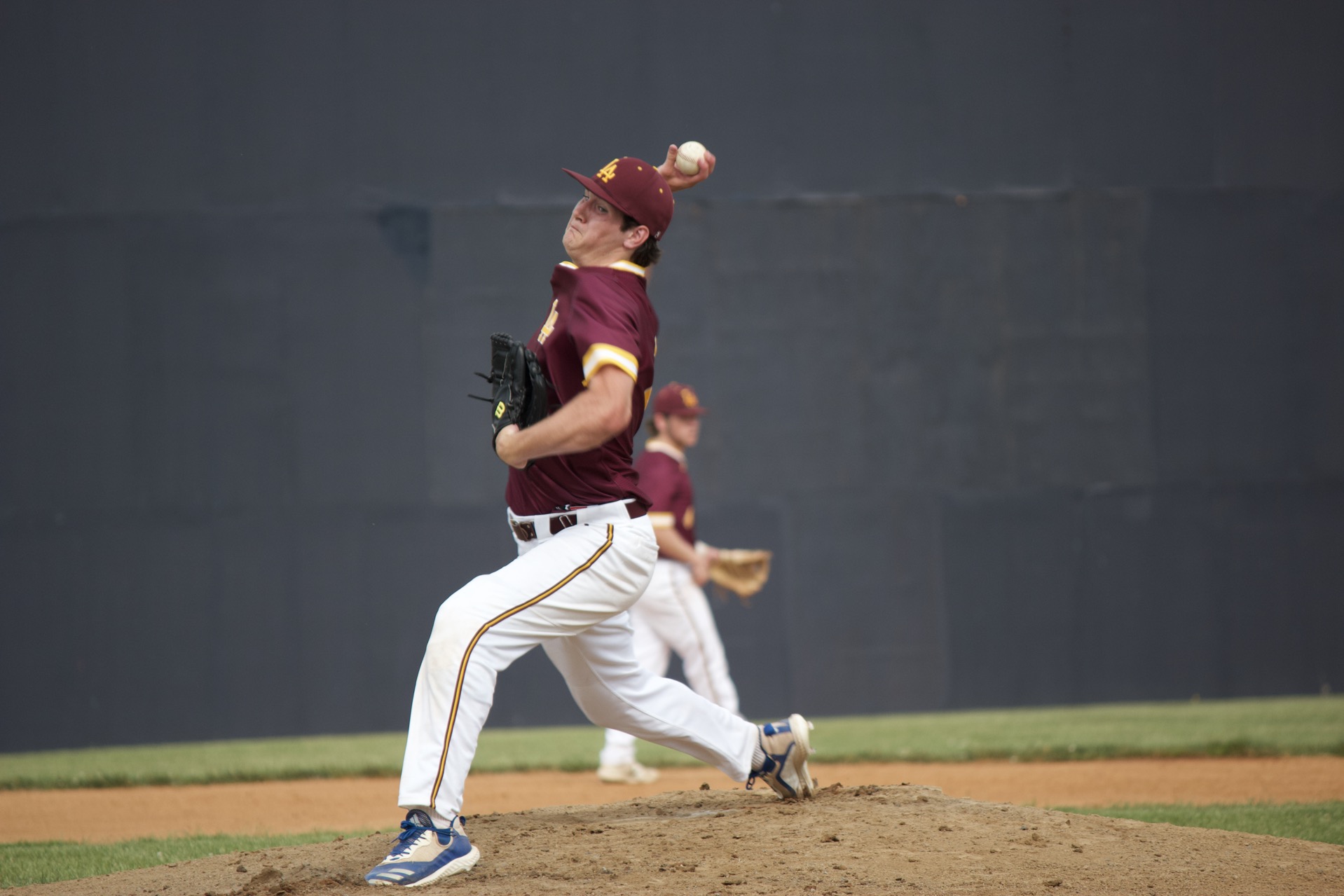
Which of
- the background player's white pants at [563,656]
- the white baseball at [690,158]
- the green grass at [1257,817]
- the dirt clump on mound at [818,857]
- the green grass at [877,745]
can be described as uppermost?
the white baseball at [690,158]

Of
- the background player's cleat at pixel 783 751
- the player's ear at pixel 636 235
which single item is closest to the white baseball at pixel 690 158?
the player's ear at pixel 636 235

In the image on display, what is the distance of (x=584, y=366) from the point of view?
10.9 ft

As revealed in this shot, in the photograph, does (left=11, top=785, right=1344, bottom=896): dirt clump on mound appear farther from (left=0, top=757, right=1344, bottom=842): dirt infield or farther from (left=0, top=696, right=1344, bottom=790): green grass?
(left=0, top=696, right=1344, bottom=790): green grass

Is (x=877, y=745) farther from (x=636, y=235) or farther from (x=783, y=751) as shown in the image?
(x=636, y=235)

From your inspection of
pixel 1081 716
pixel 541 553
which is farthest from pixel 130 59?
pixel 1081 716

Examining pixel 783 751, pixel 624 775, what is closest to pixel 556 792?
pixel 624 775

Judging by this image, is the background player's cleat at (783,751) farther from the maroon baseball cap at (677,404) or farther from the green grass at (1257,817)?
the maroon baseball cap at (677,404)

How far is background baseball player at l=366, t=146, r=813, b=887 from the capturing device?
3.23 metres

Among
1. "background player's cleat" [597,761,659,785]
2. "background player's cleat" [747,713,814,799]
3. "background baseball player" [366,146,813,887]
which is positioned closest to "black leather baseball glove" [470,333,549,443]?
"background baseball player" [366,146,813,887]

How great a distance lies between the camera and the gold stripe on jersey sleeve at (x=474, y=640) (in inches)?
127

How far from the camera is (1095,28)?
33.3 feet

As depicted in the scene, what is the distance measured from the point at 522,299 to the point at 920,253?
10.8 feet

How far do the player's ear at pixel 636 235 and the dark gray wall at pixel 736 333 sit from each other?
637 cm

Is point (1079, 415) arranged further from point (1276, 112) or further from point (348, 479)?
point (348, 479)
